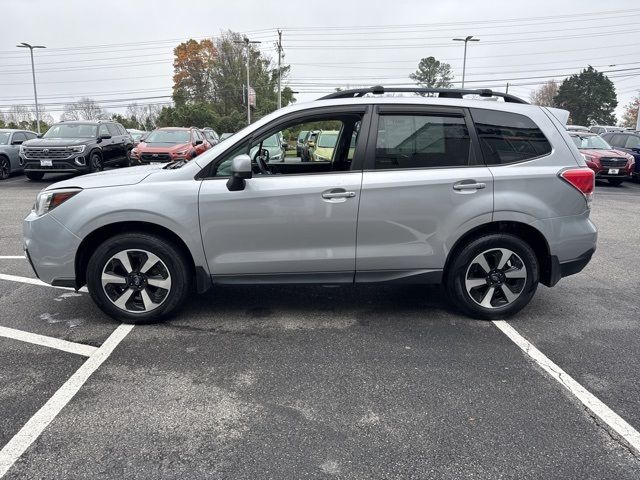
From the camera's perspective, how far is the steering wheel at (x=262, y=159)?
474cm

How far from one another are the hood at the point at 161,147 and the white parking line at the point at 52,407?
11584mm

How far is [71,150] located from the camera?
549 inches

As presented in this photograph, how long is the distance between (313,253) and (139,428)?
1.91m

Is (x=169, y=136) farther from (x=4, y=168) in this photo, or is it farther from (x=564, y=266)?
(x=564, y=266)

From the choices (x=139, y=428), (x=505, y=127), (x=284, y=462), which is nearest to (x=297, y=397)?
(x=284, y=462)

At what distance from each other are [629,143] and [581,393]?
17572 millimetres

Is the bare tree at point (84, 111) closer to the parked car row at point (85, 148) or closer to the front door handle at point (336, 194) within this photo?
the parked car row at point (85, 148)

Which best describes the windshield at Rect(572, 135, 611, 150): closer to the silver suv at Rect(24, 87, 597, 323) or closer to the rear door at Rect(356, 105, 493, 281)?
the silver suv at Rect(24, 87, 597, 323)

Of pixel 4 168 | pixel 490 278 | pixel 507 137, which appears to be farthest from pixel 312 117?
pixel 4 168

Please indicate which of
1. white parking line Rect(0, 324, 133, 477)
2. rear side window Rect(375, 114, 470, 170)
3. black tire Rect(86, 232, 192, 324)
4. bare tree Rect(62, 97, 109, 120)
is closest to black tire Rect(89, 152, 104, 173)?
black tire Rect(86, 232, 192, 324)

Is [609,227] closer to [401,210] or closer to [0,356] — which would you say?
[401,210]

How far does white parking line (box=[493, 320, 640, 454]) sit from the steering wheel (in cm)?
257

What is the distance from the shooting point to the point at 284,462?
2.57 metres

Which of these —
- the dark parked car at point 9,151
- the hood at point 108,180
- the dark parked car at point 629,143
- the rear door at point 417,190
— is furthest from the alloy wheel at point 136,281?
the dark parked car at point 629,143
